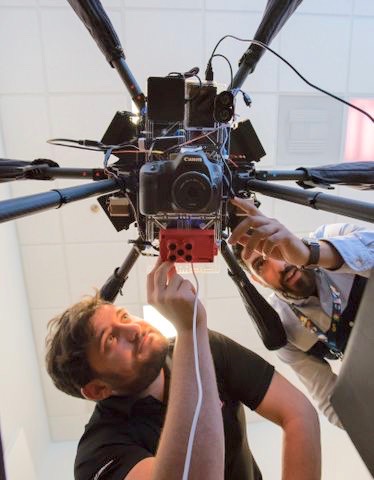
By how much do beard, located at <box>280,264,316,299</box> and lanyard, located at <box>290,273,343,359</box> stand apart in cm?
5

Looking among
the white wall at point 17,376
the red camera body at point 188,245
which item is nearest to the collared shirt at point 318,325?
the red camera body at point 188,245

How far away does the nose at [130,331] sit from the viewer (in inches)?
41.9

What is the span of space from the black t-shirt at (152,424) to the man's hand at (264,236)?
0.47 m

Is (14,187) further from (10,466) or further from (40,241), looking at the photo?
(10,466)

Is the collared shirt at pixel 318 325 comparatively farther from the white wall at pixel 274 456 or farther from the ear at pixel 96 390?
the white wall at pixel 274 456

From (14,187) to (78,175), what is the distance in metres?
1.08

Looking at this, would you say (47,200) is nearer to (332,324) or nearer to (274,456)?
(332,324)

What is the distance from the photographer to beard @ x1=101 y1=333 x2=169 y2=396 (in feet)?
3.48

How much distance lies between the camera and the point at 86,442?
3.35 feet

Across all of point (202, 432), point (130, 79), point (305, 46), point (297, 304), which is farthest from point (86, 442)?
point (305, 46)

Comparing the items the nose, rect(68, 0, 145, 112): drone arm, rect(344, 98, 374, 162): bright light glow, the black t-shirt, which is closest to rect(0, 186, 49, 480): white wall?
the black t-shirt

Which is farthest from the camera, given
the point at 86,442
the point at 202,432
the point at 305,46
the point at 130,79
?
the point at 305,46

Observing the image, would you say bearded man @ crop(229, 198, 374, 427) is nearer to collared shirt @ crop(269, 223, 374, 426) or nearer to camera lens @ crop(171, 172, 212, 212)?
collared shirt @ crop(269, 223, 374, 426)

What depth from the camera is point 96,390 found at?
1105 mm
